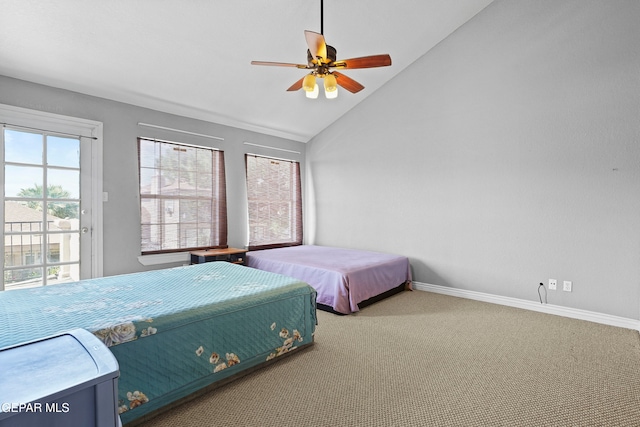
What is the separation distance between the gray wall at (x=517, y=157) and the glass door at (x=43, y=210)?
357cm

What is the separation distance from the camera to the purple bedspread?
3385 mm

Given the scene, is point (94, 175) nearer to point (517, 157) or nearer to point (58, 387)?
point (58, 387)

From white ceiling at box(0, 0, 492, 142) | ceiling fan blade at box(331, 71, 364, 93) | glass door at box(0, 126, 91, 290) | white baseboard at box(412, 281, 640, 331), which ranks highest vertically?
white ceiling at box(0, 0, 492, 142)

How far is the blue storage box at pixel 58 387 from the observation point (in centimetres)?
87

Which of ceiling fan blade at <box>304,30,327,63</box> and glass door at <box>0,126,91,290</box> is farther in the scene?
glass door at <box>0,126,91,290</box>

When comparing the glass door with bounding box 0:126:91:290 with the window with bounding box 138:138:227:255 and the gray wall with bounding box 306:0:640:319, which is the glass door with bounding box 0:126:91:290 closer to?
the window with bounding box 138:138:227:255

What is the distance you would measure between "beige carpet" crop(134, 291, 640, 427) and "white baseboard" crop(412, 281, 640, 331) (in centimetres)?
15

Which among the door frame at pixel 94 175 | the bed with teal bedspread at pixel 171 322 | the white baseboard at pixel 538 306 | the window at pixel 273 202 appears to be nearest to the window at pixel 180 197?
the door frame at pixel 94 175

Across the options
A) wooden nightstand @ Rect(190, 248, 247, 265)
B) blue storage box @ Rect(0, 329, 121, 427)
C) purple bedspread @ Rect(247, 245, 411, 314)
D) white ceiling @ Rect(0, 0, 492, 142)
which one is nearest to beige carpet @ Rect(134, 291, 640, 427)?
purple bedspread @ Rect(247, 245, 411, 314)

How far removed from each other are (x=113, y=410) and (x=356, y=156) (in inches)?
177

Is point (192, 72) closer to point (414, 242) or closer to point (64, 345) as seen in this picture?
point (64, 345)

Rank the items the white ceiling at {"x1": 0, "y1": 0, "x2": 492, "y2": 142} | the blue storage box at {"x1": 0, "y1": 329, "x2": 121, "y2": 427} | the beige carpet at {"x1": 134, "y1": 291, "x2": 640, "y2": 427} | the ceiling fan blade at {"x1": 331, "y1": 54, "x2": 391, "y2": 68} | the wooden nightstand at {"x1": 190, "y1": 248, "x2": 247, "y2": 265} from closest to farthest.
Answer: the blue storage box at {"x1": 0, "y1": 329, "x2": 121, "y2": 427} → the beige carpet at {"x1": 134, "y1": 291, "x2": 640, "y2": 427} → the ceiling fan blade at {"x1": 331, "y1": 54, "x2": 391, "y2": 68} → the white ceiling at {"x1": 0, "y1": 0, "x2": 492, "y2": 142} → the wooden nightstand at {"x1": 190, "y1": 248, "x2": 247, "y2": 265}

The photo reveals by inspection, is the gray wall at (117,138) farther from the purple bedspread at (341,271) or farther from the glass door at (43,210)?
the purple bedspread at (341,271)

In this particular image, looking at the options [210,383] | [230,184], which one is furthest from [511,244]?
[230,184]
